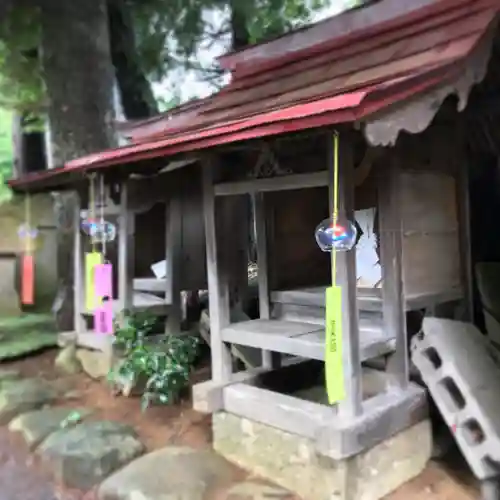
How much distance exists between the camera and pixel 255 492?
3.55m

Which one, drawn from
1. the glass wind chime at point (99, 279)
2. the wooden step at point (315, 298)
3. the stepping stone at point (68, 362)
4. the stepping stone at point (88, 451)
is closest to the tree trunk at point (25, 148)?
the stepping stone at point (68, 362)

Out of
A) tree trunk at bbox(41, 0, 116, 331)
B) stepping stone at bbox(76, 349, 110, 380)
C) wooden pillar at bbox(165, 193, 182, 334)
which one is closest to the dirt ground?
stepping stone at bbox(76, 349, 110, 380)

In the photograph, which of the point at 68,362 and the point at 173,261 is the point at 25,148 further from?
the point at 173,261

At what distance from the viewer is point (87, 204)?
6.52 metres

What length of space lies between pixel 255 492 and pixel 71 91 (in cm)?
592

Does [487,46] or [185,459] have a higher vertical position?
[487,46]

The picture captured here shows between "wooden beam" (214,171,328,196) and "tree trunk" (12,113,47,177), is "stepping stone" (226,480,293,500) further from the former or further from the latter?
"tree trunk" (12,113,47,177)

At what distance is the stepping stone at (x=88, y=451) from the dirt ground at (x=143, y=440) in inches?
4.3

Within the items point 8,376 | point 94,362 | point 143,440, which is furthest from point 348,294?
point 8,376

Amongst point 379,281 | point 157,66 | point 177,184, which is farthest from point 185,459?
point 157,66

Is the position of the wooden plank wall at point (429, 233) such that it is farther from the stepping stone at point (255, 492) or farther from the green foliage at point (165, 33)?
the green foliage at point (165, 33)

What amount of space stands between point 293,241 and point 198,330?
194cm

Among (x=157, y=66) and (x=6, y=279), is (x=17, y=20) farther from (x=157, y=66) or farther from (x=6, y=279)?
(x=6, y=279)

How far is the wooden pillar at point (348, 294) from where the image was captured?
3.28 m
